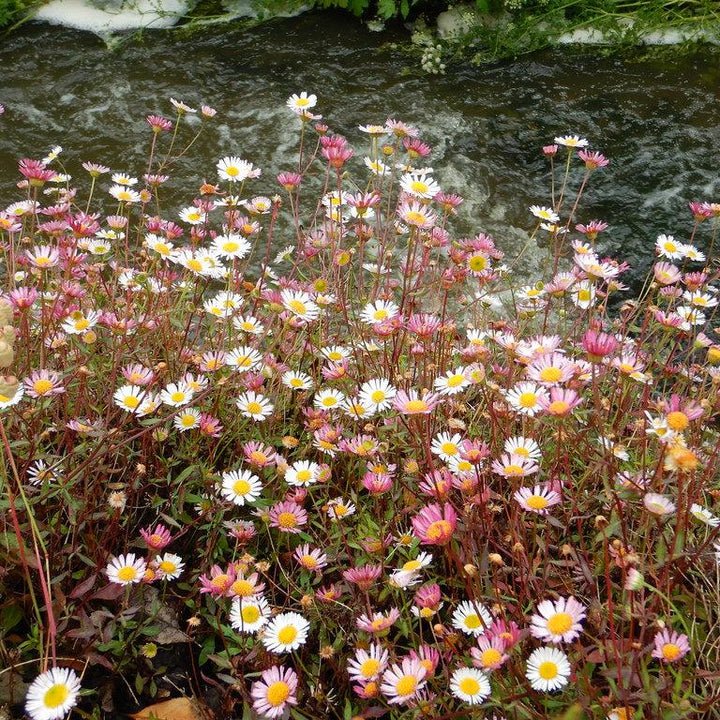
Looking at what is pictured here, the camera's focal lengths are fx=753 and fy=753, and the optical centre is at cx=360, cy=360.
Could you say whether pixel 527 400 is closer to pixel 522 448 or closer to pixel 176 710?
pixel 522 448

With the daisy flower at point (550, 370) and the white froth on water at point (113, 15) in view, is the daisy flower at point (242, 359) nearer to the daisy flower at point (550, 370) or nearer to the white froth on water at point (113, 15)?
the daisy flower at point (550, 370)

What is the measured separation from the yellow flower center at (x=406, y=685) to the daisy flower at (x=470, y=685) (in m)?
0.08

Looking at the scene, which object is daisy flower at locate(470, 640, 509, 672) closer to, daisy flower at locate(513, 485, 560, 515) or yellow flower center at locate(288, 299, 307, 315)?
daisy flower at locate(513, 485, 560, 515)

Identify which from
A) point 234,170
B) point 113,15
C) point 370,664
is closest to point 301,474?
point 370,664

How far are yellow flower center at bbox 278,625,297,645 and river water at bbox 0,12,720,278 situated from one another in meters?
2.59

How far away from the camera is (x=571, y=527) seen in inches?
64.2

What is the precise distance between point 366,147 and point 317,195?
0.55 m

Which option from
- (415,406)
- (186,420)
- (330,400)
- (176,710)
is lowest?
(176,710)

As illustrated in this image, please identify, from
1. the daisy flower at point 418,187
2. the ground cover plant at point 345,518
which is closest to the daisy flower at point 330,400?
the ground cover plant at point 345,518

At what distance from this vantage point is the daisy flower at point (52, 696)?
1085 mm

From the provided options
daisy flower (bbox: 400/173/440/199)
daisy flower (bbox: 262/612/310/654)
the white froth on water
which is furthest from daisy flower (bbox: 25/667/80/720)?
the white froth on water

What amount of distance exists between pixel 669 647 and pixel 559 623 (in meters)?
0.16

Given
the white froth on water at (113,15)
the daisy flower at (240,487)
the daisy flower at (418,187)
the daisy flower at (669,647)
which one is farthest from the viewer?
the white froth on water at (113,15)

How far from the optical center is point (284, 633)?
1.29 metres
